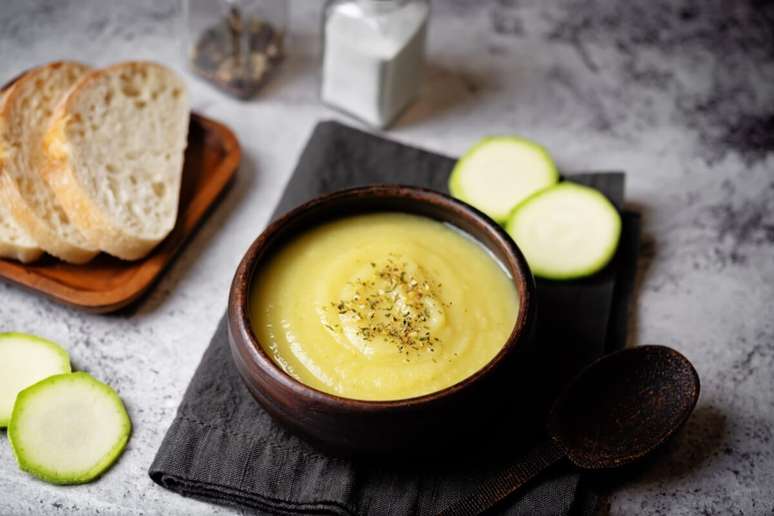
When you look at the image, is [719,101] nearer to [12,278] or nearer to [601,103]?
[601,103]

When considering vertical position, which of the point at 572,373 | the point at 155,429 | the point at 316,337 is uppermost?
the point at 316,337

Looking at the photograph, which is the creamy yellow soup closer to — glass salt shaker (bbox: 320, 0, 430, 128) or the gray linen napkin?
the gray linen napkin

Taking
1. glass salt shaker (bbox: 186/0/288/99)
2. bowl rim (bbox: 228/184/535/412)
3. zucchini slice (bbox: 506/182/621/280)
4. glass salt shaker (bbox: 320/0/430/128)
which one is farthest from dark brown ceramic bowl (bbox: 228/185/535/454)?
glass salt shaker (bbox: 186/0/288/99)

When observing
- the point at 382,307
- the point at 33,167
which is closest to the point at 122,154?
the point at 33,167

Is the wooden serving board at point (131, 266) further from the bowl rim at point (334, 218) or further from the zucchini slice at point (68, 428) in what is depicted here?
the bowl rim at point (334, 218)

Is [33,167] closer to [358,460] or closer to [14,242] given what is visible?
[14,242]

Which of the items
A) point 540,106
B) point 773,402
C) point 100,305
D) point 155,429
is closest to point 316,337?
point 155,429
